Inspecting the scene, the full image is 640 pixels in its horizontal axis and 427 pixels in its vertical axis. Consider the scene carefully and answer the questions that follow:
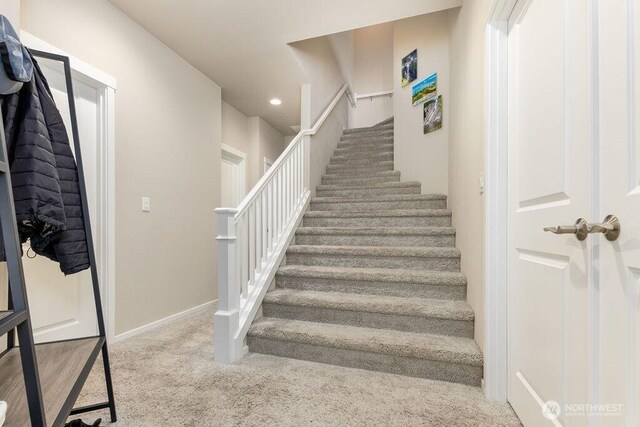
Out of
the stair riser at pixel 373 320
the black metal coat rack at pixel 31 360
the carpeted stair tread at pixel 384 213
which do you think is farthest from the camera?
the carpeted stair tread at pixel 384 213

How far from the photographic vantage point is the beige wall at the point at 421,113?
10.1 feet

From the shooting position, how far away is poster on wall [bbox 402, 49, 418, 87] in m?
3.51

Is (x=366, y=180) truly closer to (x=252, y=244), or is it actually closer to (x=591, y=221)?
(x=252, y=244)

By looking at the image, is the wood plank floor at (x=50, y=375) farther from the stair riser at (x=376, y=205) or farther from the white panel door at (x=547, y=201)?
the stair riser at (x=376, y=205)

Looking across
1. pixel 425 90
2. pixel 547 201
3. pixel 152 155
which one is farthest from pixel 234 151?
pixel 547 201

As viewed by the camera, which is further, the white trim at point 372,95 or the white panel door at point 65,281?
the white trim at point 372,95

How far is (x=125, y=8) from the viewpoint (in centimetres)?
231

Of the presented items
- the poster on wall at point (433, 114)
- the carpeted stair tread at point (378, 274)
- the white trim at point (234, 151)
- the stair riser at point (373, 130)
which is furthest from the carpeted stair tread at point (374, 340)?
the stair riser at point (373, 130)

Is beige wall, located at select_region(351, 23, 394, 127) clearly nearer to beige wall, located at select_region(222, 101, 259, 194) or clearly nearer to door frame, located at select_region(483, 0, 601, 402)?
beige wall, located at select_region(222, 101, 259, 194)

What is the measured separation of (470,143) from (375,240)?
3.63 feet

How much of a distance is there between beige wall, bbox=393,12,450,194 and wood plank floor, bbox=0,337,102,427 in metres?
2.94

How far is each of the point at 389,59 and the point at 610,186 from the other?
254 inches

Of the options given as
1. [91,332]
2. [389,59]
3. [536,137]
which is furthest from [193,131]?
[389,59]

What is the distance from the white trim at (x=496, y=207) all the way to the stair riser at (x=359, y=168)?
8.55ft
